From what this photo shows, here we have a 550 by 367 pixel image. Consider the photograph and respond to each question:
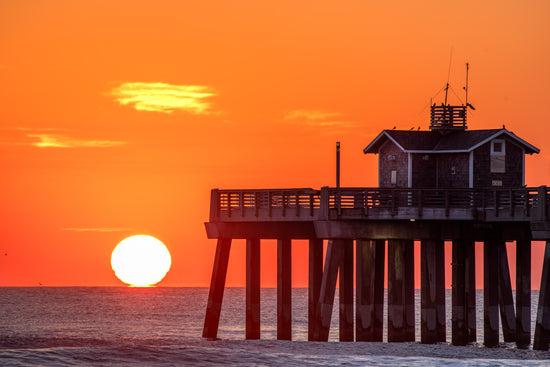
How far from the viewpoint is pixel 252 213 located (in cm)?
4912

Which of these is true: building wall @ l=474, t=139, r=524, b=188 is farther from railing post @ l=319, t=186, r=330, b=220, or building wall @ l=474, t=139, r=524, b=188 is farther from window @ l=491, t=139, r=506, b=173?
railing post @ l=319, t=186, r=330, b=220

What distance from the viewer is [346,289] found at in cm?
4553

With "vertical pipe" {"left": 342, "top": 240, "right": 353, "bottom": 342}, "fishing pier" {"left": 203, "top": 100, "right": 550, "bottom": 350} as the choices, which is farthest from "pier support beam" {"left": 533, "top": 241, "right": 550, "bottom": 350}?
"vertical pipe" {"left": 342, "top": 240, "right": 353, "bottom": 342}

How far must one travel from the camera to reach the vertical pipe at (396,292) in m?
44.7

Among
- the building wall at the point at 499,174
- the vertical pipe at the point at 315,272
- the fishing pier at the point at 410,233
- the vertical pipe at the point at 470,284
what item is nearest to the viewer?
the fishing pier at the point at 410,233

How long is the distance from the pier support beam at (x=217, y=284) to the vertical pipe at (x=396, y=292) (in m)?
8.31

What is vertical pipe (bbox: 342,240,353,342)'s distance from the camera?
1789 inches

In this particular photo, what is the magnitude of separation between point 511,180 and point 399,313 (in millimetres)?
8214

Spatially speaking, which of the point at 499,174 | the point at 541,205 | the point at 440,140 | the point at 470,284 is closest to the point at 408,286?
the point at 470,284

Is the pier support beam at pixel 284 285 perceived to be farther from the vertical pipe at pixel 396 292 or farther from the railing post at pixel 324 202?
the vertical pipe at pixel 396 292

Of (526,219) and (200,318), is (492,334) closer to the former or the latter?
(526,219)

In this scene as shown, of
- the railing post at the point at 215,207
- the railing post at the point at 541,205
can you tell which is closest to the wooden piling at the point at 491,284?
the railing post at the point at 541,205

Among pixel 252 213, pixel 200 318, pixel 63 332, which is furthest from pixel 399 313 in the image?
pixel 200 318

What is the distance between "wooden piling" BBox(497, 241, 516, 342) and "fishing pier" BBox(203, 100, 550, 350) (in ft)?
0.17
